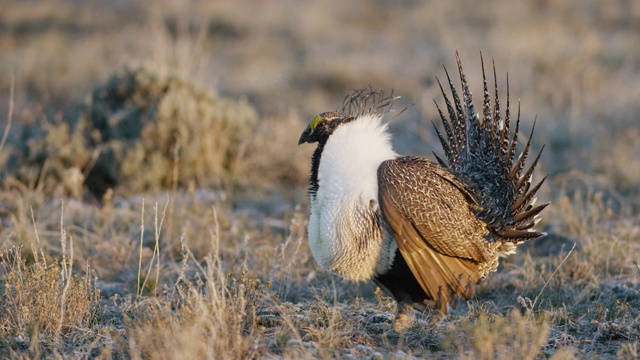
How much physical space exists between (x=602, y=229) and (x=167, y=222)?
292 centimetres

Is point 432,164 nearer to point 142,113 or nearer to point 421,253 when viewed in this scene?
point 421,253

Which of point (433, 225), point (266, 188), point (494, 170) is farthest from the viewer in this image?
point (266, 188)

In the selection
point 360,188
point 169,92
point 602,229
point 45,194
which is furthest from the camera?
point 169,92

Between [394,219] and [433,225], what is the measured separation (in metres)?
0.21

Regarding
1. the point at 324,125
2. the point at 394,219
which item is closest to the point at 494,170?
the point at 394,219

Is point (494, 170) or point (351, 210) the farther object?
point (494, 170)

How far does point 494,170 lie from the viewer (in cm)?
391

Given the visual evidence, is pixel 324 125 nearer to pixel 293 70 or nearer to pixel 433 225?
pixel 433 225

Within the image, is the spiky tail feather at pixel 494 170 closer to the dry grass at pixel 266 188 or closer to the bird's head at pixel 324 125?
the dry grass at pixel 266 188

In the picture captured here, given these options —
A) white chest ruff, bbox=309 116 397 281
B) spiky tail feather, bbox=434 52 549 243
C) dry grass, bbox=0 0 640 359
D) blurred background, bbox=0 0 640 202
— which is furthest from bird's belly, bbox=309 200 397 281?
blurred background, bbox=0 0 640 202

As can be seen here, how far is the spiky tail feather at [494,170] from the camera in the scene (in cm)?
376

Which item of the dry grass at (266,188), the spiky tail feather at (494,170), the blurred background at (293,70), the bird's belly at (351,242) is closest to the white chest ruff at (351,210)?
the bird's belly at (351,242)

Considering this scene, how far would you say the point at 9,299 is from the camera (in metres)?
3.55

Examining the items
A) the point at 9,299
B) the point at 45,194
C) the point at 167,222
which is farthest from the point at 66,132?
the point at 9,299
